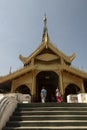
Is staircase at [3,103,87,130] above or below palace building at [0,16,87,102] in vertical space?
below

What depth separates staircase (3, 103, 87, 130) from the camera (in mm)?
6922

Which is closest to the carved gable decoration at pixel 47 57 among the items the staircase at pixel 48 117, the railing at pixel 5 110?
the staircase at pixel 48 117

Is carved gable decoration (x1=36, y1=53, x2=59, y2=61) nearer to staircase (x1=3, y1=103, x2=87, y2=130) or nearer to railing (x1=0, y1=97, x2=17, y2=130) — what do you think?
staircase (x1=3, y1=103, x2=87, y2=130)

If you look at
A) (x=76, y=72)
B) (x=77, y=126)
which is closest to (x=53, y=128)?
(x=77, y=126)

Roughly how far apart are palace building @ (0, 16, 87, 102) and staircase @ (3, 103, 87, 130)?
809 centimetres

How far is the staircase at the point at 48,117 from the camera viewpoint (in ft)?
22.7

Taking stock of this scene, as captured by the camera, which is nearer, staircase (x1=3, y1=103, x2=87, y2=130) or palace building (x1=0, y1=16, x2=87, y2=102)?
staircase (x1=3, y1=103, x2=87, y2=130)

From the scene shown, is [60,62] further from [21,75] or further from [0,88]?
[0,88]

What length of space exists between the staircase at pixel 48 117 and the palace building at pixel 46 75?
809 centimetres

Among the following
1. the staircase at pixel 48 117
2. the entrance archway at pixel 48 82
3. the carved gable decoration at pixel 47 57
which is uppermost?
the carved gable decoration at pixel 47 57

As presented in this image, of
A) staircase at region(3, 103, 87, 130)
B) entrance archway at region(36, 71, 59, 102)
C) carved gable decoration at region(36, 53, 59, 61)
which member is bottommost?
staircase at region(3, 103, 87, 130)

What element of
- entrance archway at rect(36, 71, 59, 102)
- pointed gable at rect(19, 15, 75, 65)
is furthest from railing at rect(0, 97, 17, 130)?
entrance archway at rect(36, 71, 59, 102)

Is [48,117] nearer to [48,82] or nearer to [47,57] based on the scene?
[47,57]

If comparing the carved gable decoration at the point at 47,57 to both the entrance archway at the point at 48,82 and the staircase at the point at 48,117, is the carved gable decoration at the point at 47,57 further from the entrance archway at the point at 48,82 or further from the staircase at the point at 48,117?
the staircase at the point at 48,117
